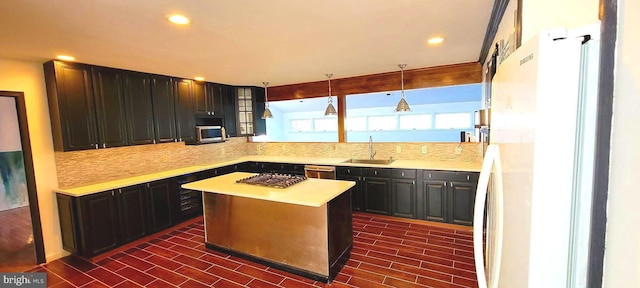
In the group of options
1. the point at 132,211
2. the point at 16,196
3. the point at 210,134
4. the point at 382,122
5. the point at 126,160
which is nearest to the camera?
the point at 132,211

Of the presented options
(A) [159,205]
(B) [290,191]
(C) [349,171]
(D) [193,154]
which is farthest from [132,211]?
(C) [349,171]

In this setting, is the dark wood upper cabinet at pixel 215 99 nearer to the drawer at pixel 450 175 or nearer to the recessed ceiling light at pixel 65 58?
the recessed ceiling light at pixel 65 58

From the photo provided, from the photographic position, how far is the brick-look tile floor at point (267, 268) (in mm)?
2664

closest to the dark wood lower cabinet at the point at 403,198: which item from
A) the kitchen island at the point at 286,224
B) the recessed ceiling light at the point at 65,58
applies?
the kitchen island at the point at 286,224

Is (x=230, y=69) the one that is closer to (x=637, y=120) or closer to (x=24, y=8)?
(x=24, y=8)

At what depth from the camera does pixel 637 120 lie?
520mm

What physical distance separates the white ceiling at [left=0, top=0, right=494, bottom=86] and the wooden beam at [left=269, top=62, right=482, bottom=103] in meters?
0.32

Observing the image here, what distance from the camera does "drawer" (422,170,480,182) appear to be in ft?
11.9

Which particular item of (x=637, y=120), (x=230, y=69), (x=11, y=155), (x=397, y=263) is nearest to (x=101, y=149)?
(x=230, y=69)

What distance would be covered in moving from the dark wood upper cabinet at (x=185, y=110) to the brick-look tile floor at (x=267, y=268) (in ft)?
5.50

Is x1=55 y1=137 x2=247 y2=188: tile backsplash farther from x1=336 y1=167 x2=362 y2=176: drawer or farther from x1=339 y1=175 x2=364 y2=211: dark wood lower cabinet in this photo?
x1=339 y1=175 x2=364 y2=211: dark wood lower cabinet

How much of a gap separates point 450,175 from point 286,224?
2.32 m

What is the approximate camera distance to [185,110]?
456 centimetres

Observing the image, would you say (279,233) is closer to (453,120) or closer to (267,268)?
(267,268)
